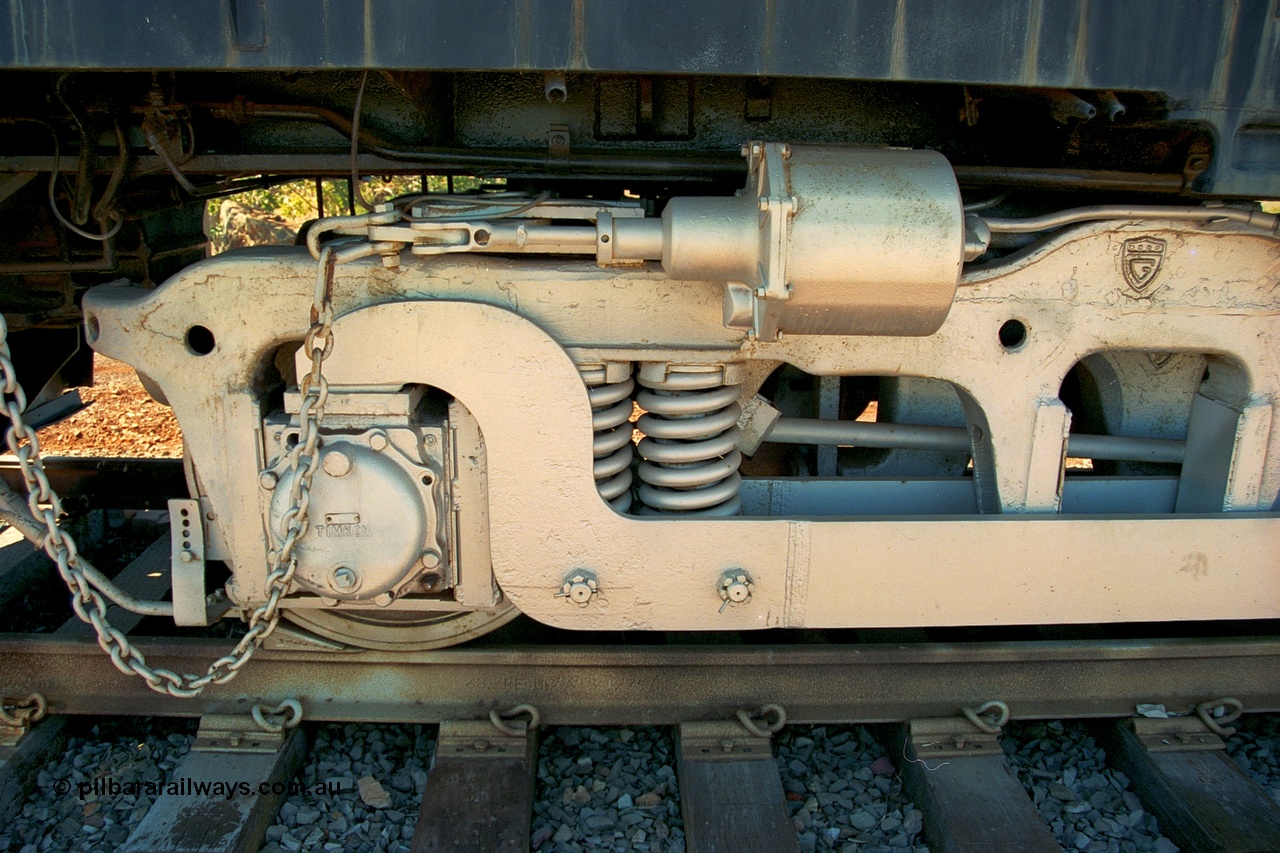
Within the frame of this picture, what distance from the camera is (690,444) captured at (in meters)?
2.71

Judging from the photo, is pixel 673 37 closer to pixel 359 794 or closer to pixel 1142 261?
pixel 1142 261

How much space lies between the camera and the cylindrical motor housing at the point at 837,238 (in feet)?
7.27

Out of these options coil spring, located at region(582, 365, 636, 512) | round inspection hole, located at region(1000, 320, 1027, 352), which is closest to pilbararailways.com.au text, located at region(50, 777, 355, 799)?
coil spring, located at region(582, 365, 636, 512)

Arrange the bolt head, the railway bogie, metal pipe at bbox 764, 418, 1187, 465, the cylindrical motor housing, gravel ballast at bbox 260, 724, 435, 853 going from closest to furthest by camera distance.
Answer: the cylindrical motor housing, the railway bogie, the bolt head, gravel ballast at bbox 260, 724, 435, 853, metal pipe at bbox 764, 418, 1187, 465

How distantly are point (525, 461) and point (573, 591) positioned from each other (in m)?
0.35

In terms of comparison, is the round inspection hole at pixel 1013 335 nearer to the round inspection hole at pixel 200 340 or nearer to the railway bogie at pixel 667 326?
the railway bogie at pixel 667 326

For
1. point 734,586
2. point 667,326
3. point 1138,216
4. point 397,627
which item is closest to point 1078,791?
point 734,586

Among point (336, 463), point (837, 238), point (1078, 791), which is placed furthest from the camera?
point (1078, 791)

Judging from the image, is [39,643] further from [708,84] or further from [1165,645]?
[1165,645]

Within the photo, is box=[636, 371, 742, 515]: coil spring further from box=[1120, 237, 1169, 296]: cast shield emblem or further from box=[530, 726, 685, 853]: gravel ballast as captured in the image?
box=[1120, 237, 1169, 296]: cast shield emblem

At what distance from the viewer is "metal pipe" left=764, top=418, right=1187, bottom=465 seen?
300 cm

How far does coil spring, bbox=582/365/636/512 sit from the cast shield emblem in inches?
49.9

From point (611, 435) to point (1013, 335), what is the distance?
113cm

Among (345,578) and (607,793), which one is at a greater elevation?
(345,578)
